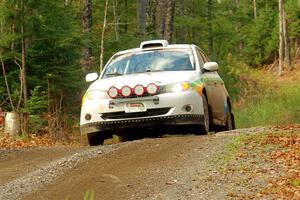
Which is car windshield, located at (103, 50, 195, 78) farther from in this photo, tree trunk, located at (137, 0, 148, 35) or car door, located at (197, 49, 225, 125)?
tree trunk, located at (137, 0, 148, 35)

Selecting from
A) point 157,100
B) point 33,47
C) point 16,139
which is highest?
point 33,47

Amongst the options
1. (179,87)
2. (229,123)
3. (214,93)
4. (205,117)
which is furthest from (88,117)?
(229,123)

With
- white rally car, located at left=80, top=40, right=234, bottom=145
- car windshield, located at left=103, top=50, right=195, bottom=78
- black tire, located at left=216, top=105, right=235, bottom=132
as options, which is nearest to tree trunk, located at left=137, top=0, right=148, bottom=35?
black tire, located at left=216, top=105, right=235, bottom=132

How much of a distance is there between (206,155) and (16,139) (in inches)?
276

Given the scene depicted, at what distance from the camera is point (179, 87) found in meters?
9.77

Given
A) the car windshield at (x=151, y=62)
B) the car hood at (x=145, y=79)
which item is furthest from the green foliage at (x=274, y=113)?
the car hood at (x=145, y=79)

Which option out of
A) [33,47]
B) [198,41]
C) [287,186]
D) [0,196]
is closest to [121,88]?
[0,196]

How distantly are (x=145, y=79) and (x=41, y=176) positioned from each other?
3237 mm

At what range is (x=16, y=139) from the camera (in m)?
13.4

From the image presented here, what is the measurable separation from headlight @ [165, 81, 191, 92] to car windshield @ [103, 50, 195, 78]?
0.88 m

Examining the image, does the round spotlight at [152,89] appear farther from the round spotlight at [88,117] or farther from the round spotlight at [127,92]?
the round spotlight at [88,117]

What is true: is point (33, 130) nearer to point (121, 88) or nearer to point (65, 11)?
point (65, 11)

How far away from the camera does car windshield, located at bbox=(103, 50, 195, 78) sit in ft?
35.3

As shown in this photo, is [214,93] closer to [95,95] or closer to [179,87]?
[179,87]
